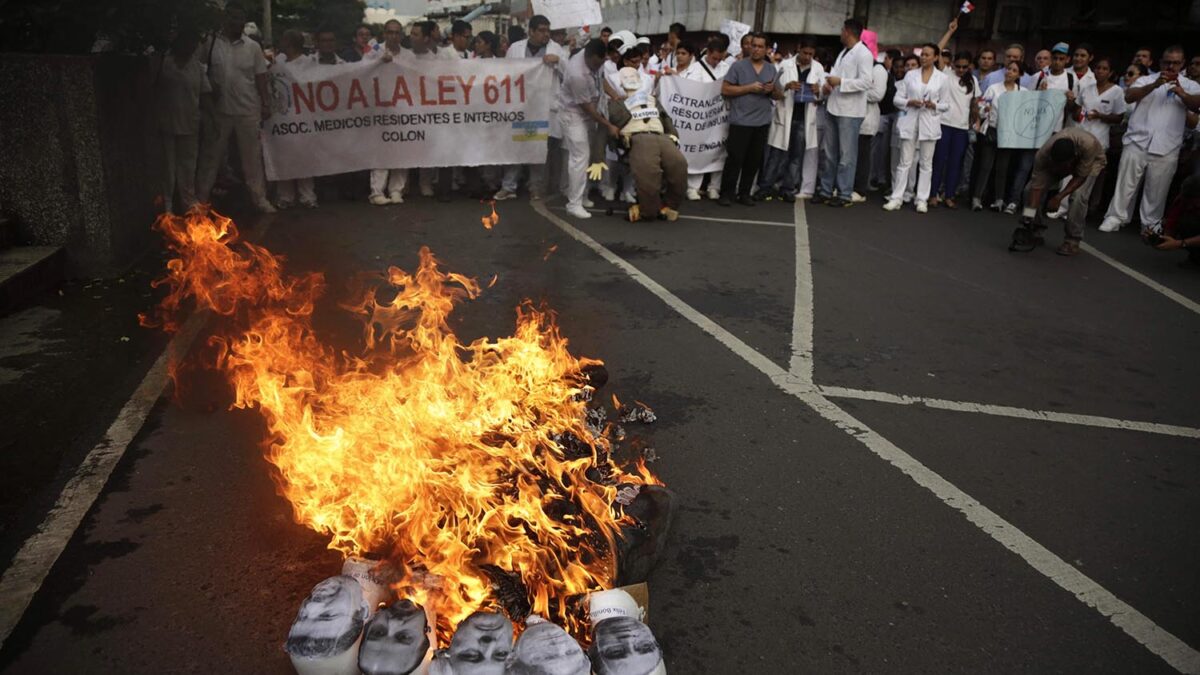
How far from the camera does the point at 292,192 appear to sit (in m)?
10.7

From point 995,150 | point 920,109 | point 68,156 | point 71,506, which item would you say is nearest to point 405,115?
point 68,156

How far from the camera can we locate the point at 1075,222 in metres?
9.31

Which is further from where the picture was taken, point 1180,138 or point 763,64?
point 763,64

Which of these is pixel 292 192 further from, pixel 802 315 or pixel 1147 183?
pixel 1147 183

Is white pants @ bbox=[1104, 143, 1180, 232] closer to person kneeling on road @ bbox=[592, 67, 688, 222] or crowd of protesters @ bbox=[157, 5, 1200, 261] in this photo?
crowd of protesters @ bbox=[157, 5, 1200, 261]

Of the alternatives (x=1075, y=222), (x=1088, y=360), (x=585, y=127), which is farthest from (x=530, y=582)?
(x=1075, y=222)

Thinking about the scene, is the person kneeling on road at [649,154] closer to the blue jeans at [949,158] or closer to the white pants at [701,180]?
the white pants at [701,180]

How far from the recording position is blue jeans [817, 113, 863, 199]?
11578mm

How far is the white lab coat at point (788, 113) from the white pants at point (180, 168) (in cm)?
757

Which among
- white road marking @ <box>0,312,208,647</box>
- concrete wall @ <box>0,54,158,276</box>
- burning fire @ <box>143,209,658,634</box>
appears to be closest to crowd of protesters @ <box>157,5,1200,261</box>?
concrete wall @ <box>0,54,158,276</box>

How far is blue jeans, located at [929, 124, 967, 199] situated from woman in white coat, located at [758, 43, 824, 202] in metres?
1.80

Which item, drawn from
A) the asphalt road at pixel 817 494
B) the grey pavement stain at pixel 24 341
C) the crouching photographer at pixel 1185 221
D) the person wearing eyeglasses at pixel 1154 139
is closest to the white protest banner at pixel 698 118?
the asphalt road at pixel 817 494

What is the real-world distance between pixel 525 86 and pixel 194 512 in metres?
8.84

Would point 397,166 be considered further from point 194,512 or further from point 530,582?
point 530,582
